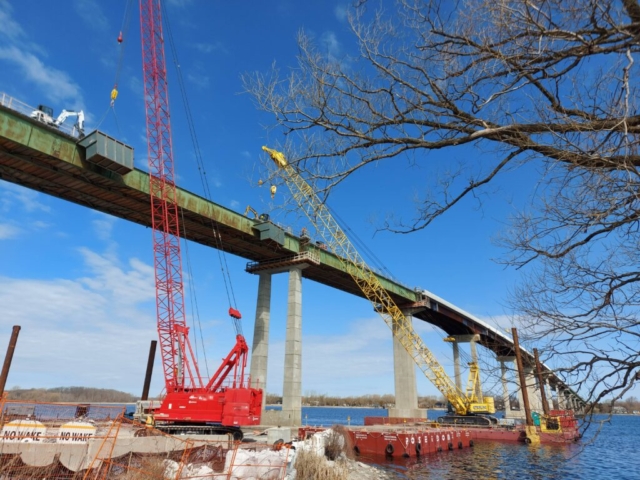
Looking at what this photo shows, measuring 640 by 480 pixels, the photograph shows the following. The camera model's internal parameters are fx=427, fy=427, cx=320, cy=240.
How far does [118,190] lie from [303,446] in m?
24.4

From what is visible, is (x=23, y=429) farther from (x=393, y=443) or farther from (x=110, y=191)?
(x=393, y=443)

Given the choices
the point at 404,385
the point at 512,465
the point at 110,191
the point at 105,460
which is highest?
the point at 110,191

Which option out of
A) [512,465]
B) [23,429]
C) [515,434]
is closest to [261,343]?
[512,465]

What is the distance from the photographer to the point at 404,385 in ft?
212

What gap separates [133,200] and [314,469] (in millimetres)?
26584

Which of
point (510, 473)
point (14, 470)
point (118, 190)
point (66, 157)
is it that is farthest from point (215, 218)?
point (510, 473)

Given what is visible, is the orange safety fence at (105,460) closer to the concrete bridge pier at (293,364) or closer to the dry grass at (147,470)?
the dry grass at (147,470)

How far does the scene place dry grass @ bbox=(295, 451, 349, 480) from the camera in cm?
1667

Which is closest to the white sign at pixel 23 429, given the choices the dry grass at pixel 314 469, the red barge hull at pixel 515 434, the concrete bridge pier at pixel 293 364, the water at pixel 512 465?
the dry grass at pixel 314 469

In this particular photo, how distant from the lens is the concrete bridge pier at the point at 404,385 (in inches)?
2456

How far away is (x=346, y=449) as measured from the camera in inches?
1152

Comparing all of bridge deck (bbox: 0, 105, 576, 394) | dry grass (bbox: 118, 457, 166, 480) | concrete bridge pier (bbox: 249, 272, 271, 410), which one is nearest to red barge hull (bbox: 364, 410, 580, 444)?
bridge deck (bbox: 0, 105, 576, 394)

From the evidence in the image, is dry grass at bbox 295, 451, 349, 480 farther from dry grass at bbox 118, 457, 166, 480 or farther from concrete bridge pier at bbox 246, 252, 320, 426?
concrete bridge pier at bbox 246, 252, 320, 426

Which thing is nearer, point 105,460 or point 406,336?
point 105,460
